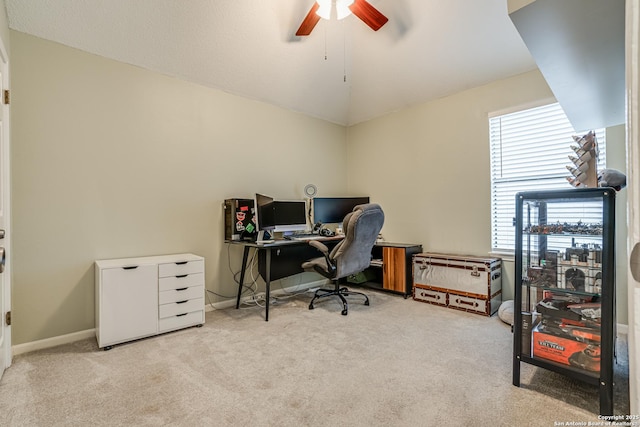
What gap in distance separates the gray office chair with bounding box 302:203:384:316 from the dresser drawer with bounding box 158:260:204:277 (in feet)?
3.55

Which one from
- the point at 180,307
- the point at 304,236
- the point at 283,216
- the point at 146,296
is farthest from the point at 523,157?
the point at 146,296

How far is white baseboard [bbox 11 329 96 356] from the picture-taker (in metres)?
2.29

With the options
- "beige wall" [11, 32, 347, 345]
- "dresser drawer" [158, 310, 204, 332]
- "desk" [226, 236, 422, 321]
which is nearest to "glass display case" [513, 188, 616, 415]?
"desk" [226, 236, 422, 321]

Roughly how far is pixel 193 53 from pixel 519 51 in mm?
3208

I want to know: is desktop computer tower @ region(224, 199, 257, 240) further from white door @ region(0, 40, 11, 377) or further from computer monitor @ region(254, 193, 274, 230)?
white door @ region(0, 40, 11, 377)

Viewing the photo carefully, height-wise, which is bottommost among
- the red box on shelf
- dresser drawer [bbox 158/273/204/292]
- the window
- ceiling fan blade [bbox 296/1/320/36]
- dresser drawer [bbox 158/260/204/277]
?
the red box on shelf

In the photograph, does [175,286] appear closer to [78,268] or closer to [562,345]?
[78,268]

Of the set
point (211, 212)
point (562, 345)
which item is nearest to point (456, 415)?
point (562, 345)

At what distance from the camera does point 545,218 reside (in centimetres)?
183

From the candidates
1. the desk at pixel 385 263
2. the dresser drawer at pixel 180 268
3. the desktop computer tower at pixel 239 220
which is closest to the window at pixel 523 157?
the desk at pixel 385 263

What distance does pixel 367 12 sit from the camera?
2.41m

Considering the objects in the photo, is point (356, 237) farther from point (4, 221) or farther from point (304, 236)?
point (4, 221)

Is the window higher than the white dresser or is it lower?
higher

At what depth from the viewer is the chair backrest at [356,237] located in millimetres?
2963
